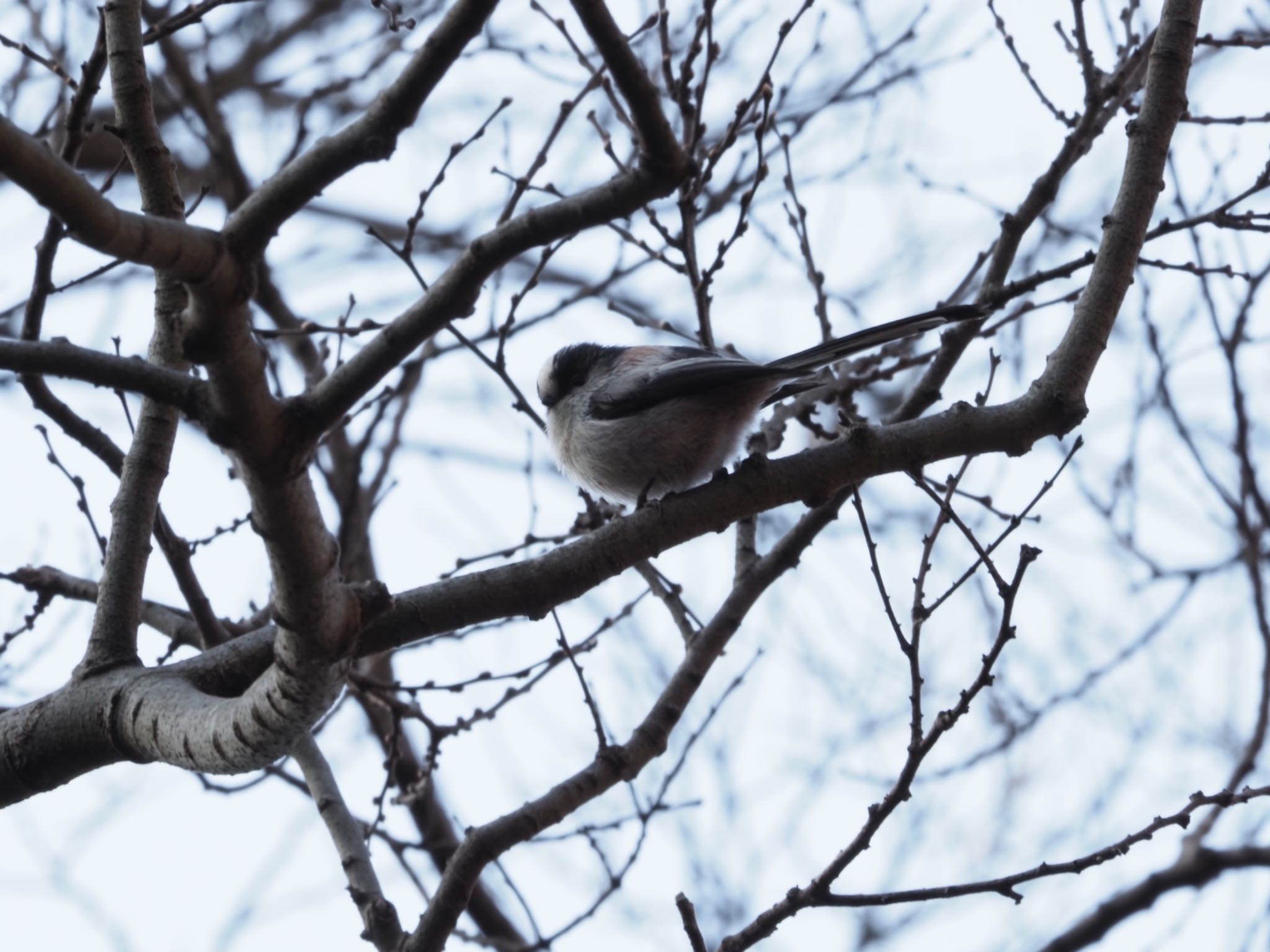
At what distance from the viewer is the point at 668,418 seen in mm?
4340

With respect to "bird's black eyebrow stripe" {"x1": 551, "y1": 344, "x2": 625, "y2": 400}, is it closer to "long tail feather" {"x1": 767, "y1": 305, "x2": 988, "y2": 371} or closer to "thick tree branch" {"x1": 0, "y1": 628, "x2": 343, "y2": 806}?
"long tail feather" {"x1": 767, "y1": 305, "x2": 988, "y2": 371}

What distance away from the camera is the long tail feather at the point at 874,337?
3.29 metres

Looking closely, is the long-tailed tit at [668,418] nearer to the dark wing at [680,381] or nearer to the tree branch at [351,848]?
the dark wing at [680,381]

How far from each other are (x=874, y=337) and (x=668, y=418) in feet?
3.44

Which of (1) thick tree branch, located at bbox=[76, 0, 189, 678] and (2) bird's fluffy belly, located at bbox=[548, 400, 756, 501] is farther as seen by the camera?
(2) bird's fluffy belly, located at bbox=[548, 400, 756, 501]

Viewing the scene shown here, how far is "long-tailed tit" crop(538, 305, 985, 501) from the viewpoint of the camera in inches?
167

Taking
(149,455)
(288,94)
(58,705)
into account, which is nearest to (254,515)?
(58,705)

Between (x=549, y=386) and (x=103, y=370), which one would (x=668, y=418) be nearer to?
(x=549, y=386)

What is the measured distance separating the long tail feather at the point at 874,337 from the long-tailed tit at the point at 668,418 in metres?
0.02

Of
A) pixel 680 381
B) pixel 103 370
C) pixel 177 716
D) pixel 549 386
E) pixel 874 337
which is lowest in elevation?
pixel 177 716

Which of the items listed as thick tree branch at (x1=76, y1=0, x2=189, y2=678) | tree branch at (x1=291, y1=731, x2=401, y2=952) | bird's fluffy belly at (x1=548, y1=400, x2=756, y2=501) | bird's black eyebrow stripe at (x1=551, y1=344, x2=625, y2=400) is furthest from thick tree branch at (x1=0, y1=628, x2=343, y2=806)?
bird's black eyebrow stripe at (x1=551, y1=344, x2=625, y2=400)

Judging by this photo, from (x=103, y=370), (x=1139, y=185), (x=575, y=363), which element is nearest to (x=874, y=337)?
(x=1139, y=185)

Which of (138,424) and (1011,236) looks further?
(1011,236)

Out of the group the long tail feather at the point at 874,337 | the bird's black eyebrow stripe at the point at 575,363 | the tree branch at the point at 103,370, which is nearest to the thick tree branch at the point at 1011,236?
the long tail feather at the point at 874,337
